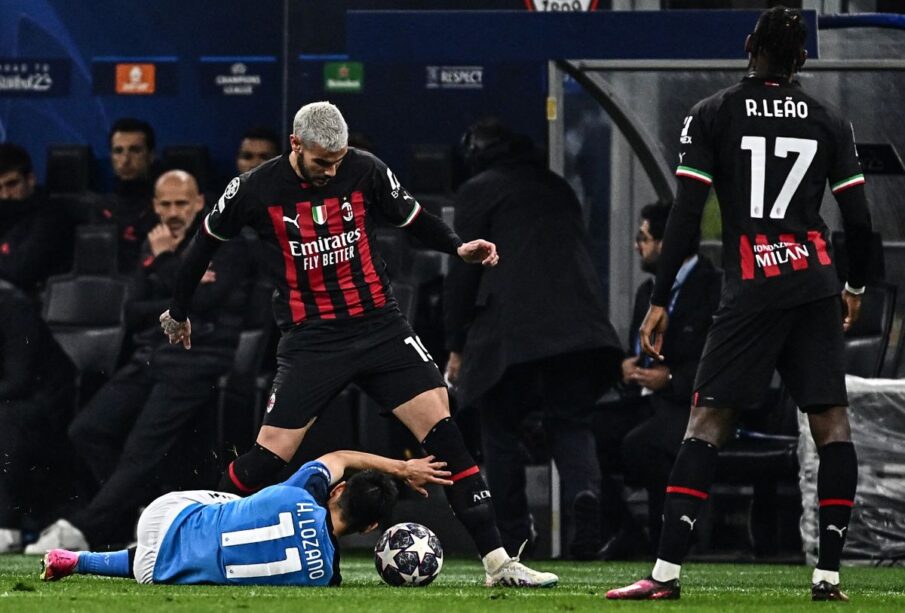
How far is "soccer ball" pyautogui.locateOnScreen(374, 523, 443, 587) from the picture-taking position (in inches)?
291

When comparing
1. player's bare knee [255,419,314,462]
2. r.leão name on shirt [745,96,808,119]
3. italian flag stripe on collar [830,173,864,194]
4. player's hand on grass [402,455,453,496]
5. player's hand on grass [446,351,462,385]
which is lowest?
player's hand on grass [402,455,453,496]

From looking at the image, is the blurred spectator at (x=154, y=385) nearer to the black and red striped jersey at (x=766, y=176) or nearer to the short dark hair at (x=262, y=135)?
the short dark hair at (x=262, y=135)

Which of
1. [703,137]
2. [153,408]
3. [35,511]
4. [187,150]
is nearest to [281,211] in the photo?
[703,137]

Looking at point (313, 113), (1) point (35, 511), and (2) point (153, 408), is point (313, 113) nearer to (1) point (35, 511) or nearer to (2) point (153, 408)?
(2) point (153, 408)

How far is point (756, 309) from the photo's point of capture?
6566 mm

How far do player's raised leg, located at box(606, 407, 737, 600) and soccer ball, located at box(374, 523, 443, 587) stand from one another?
1021mm

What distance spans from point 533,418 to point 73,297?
3002 millimetres

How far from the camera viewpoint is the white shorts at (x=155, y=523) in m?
7.03

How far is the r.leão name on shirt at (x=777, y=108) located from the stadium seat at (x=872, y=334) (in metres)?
4.02

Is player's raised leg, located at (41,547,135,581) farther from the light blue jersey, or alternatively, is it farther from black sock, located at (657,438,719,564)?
black sock, located at (657,438,719,564)

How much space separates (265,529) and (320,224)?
4.20 ft

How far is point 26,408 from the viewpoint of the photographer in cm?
1102

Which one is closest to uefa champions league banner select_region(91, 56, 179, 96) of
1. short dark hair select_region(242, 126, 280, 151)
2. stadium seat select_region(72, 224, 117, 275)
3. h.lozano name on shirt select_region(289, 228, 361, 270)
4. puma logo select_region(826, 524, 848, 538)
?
short dark hair select_region(242, 126, 280, 151)

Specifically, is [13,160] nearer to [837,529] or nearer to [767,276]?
[767,276]
